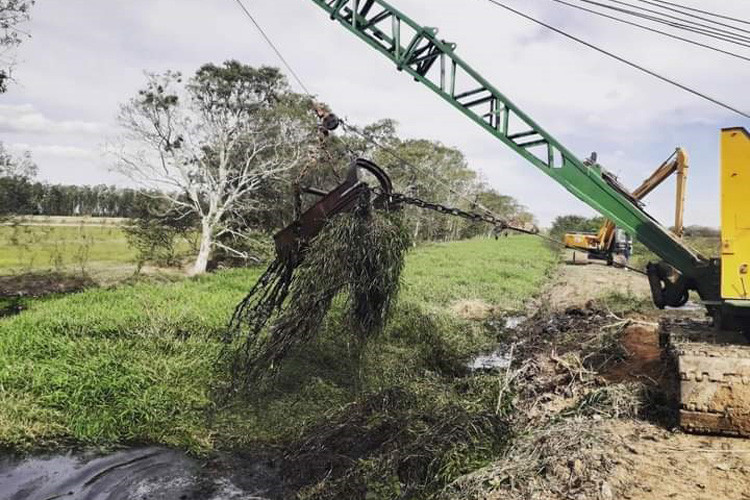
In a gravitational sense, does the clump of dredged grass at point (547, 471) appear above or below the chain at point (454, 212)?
below

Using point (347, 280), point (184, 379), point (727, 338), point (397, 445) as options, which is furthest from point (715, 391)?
point (184, 379)

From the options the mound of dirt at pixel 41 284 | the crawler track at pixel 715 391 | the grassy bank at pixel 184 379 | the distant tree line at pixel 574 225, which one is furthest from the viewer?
the distant tree line at pixel 574 225

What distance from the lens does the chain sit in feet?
24.3

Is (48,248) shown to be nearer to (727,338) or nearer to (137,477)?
(137,477)

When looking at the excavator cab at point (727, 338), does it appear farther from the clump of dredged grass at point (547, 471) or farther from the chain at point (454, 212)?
the chain at point (454, 212)

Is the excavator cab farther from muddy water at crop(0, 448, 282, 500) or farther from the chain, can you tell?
muddy water at crop(0, 448, 282, 500)

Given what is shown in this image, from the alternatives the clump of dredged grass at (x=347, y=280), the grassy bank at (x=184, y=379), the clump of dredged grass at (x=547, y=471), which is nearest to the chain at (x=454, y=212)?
the clump of dredged grass at (x=347, y=280)

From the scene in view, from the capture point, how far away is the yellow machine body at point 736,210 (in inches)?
257

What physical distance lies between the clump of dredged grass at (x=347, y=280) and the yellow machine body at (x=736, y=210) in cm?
365

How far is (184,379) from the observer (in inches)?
319

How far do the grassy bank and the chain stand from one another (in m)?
2.03

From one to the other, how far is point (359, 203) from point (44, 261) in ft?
61.5

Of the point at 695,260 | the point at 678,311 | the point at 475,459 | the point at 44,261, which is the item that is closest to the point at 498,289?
the point at 678,311

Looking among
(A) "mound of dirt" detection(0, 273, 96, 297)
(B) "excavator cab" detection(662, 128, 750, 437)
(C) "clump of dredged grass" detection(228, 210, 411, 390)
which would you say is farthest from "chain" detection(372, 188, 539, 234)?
(A) "mound of dirt" detection(0, 273, 96, 297)
